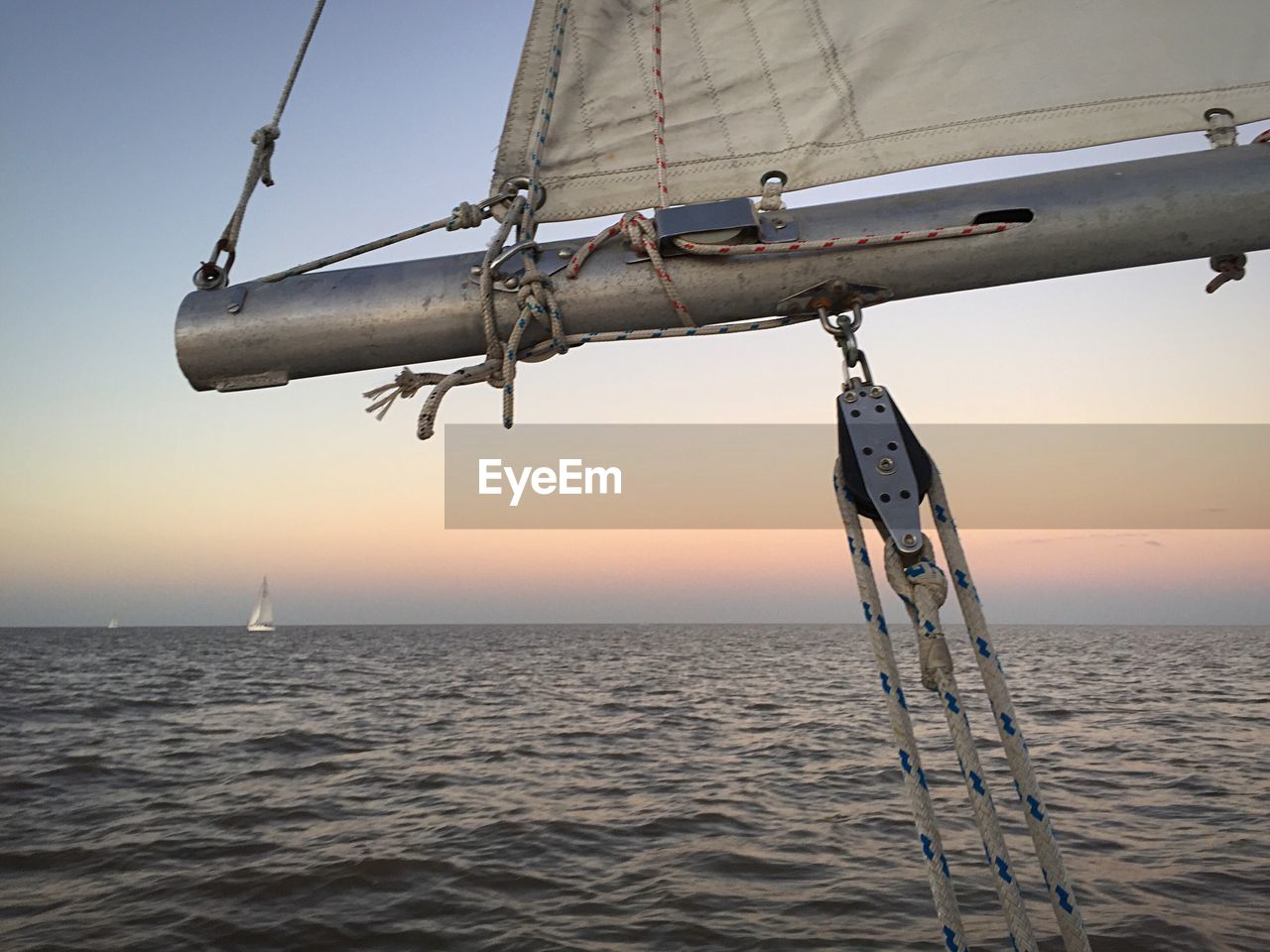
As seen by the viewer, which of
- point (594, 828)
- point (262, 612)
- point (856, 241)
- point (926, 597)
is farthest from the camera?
point (262, 612)

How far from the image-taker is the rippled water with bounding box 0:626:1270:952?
16.9 feet

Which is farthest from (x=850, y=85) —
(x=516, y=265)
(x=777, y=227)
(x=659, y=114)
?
(x=516, y=265)

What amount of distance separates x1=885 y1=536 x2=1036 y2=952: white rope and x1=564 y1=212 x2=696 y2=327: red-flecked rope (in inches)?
24.9

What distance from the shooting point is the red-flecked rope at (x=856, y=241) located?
156 centimetres

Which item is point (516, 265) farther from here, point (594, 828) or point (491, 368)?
point (594, 828)

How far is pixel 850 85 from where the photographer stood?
6.61ft

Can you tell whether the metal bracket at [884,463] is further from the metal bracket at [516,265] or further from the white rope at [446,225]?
the white rope at [446,225]

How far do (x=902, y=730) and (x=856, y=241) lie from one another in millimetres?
878

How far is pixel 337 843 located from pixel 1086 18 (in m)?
7.26

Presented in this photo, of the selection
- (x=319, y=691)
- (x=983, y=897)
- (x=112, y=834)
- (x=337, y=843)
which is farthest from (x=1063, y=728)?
(x=319, y=691)

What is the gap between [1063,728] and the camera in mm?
12055

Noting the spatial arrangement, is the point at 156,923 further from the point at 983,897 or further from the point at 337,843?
the point at 983,897

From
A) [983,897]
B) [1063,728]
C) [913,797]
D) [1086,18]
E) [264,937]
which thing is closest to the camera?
[913,797]

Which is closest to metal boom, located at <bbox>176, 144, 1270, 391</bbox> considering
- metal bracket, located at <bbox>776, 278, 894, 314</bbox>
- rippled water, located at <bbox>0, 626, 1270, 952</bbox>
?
metal bracket, located at <bbox>776, 278, 894, 314</bbox>
